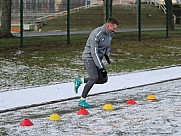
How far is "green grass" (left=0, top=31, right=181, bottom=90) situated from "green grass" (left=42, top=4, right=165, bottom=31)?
9.41 ft

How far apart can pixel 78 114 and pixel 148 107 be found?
161 cm

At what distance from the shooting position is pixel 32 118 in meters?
10.5

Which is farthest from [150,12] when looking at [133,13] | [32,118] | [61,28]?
[32,118]

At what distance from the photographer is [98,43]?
11.7 meters

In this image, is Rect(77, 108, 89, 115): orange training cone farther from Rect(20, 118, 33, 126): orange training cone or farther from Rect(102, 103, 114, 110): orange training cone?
Rect(20, 118, 33, 126): orange training cone

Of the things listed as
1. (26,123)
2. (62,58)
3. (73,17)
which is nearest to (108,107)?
(26,123)

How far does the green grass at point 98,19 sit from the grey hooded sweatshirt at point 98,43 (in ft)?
60.4

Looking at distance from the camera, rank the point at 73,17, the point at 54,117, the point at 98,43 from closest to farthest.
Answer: the point at 54,117 < the point at 98,43 < the point at 73,17

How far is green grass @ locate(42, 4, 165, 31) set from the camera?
3328 cm

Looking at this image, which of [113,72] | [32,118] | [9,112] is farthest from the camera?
[113,72]

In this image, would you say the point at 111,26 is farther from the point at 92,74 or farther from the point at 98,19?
the point at 98,19

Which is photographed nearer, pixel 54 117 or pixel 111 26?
pixel 54 117

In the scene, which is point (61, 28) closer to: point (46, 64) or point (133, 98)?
point (46, 64)

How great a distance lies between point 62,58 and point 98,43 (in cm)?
1011
